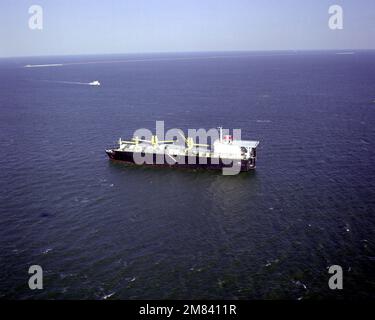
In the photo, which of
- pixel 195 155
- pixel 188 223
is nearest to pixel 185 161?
pixel 195 155

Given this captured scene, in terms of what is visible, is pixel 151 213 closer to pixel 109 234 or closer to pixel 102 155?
pixel 109 234

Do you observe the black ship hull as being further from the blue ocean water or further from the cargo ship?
the blue ocean water

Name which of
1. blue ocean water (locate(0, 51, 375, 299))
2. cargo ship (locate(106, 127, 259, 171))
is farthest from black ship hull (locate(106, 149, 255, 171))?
blue ocean water (locate(0, 51, 375, 299))

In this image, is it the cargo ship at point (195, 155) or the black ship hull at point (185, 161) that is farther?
the cargo ship at point (195, 155)

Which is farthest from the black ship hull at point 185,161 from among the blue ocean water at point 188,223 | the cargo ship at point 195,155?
the blue ocean water at point 188,223

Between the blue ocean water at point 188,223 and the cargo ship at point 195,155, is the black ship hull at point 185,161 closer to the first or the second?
the cargo ship at point 195,155

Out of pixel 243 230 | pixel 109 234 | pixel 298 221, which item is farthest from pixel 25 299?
pixel 298 221

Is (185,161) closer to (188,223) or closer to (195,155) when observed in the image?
(195,155)
